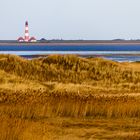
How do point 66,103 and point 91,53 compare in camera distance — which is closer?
point 66,103

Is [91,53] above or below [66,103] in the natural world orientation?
below

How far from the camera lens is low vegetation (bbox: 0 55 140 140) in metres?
14.6

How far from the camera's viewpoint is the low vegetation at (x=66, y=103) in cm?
1459

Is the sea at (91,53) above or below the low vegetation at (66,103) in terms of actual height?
below

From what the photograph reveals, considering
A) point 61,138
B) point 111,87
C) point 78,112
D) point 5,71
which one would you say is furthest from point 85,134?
point 5,71

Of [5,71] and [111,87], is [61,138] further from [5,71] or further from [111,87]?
[5,71]

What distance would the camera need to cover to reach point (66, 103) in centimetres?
1841

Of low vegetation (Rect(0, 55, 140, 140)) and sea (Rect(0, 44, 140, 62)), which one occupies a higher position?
low vegetation (Rect(0, 55, 140, 140))

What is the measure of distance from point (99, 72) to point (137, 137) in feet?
71.5

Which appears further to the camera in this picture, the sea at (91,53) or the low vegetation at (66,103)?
the sea at (91,53)

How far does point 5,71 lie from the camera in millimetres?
34688

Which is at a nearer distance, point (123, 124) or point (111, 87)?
point (123, 124)

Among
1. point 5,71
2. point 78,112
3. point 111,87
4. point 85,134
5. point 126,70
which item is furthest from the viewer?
point 126,70

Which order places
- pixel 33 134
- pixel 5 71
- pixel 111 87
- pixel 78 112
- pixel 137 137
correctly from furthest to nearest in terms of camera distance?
pixel 5 71 → pixel 111 87 → pixel 78 112 → pixel 137 137 → pixel 33 134
